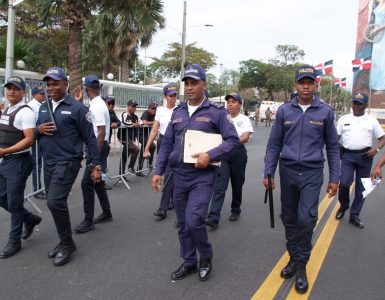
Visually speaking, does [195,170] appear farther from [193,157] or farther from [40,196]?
[40,196]

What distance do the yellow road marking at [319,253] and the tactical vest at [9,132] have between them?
119 inches

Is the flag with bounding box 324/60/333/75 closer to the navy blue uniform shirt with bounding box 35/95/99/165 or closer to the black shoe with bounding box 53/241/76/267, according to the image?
the navy blue uniform shirt with bounding box 35/95/99/165

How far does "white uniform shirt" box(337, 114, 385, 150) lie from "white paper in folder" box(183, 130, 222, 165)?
2825 millimetres

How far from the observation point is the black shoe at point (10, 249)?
13.7 feet

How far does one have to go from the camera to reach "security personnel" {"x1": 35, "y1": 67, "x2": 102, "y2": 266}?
400 cm

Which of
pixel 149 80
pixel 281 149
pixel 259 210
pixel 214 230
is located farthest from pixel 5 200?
pixel 149 80

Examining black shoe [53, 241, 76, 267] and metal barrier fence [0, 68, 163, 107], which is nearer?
black shoe [53, 241, 76, 267]

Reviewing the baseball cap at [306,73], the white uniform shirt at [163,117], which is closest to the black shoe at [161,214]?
the white uniform shirt at [163,117]

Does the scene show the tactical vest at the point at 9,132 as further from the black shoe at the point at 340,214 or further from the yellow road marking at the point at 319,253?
the black shoe at the point at 340,214

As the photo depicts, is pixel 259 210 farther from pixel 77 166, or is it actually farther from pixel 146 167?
pixel 146 167

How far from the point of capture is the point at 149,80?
64312 mm

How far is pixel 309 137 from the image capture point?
3.69 m

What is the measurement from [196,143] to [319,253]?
2.06 m

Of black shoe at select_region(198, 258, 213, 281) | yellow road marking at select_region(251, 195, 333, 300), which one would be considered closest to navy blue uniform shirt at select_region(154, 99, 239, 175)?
black shoe at select_region(198, 258, 213, 281)
